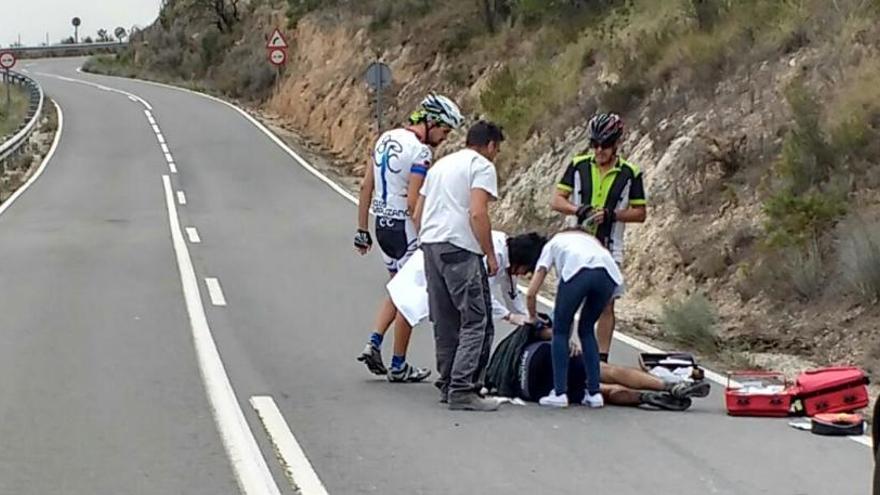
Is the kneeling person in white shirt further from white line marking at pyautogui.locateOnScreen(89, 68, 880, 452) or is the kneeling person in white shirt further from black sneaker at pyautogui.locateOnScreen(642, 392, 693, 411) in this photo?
white line marking at pyautogui.locateOnScreen(89, 68, 880, 452)

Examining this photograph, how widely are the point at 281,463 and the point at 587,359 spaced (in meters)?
2.38

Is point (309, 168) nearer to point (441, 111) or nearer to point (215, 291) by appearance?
point (215, 291)

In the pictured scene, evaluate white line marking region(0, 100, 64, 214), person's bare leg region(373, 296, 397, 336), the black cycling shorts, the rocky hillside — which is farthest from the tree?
the black cycling shorts

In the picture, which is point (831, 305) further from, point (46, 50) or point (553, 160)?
point (46, 50)

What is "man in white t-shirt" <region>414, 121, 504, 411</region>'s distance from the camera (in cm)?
916

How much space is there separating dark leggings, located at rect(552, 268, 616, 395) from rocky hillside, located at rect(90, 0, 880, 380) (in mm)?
2594

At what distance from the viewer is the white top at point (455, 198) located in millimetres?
9125

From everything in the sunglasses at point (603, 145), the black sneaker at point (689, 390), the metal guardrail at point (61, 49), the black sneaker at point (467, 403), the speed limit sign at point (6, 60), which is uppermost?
the sunglasses at point (603, 145)

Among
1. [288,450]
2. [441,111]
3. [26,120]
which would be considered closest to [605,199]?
[441,111]

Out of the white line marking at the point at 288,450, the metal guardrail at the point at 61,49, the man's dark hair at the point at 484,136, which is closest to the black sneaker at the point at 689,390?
the man's dark hair at the point at 484,136

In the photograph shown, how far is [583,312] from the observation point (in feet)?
30.5

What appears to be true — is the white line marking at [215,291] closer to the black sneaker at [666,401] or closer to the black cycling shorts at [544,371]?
the black cycling shorts at [544,371]

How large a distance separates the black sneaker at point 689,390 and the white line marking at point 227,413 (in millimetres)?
2863

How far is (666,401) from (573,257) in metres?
1.17
